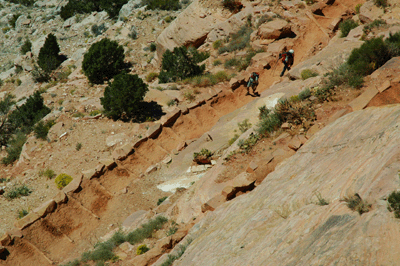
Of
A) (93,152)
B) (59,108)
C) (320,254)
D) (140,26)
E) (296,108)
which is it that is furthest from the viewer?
(140,26)

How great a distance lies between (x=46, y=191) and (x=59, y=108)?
7.85 metres

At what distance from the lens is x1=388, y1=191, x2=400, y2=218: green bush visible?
4215 millimetres

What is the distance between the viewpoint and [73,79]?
1051 inches

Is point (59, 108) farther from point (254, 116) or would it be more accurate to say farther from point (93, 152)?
point (254, 116)

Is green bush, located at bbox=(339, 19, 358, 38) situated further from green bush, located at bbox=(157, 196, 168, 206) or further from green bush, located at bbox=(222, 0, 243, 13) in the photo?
green bush, located at bbox=(157, 196, 168, 206)

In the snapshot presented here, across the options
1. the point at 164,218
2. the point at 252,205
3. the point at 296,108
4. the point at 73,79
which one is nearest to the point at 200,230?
the point at 252,205

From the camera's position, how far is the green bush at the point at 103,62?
25.6 metres

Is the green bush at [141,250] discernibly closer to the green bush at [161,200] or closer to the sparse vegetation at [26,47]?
the green bush at [161,200]

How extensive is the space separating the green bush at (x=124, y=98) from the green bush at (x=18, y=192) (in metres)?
6.05

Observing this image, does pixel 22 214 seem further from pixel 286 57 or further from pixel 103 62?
pixel 286 57

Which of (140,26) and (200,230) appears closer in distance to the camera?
(200,230)

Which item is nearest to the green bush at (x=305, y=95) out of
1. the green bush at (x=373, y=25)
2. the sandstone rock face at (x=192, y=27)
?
the green bush at (x=373, y=25)

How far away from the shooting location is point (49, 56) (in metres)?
32.4

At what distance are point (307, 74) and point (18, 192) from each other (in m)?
15.0
